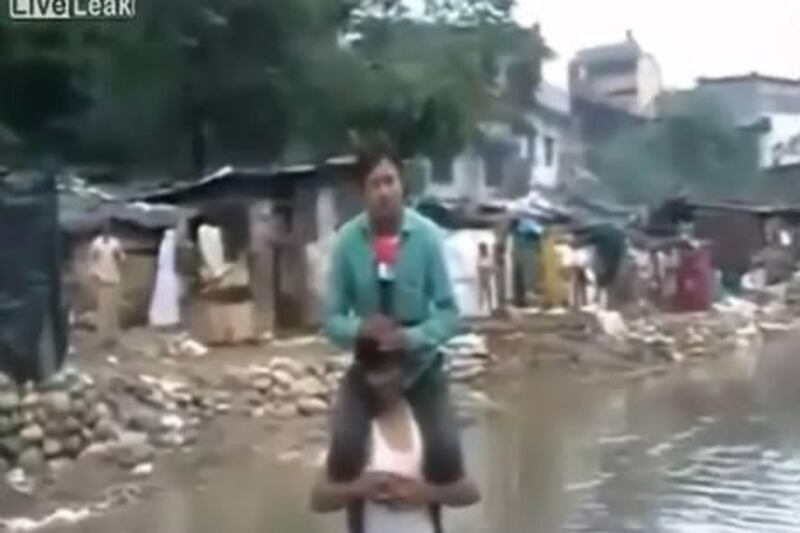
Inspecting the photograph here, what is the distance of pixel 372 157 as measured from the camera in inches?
233

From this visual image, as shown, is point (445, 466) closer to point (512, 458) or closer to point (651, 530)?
point (651, 530)

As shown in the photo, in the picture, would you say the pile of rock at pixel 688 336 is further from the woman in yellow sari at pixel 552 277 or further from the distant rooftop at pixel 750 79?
the distant rooftop at pixel 750 79

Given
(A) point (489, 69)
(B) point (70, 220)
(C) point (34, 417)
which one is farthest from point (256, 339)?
(A) point (489, 69)

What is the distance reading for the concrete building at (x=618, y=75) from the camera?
172 feet

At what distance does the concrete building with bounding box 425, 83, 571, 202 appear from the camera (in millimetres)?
38378

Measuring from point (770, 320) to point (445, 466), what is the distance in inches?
1019

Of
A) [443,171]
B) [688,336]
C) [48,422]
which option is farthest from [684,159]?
[48,422]

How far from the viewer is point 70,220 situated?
66.7ft

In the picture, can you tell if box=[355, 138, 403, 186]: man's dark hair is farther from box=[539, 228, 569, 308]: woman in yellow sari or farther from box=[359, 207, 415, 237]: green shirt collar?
box=[539, 228, 569, 308]: woman in yellow sari

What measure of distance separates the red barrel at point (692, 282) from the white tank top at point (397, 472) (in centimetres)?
2522

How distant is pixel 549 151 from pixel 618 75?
34.8 ft

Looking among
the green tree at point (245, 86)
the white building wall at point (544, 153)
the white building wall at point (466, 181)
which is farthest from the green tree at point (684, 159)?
the green tree at point (245, 86)

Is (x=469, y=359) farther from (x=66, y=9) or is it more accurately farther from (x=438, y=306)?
(x=438, y=306)

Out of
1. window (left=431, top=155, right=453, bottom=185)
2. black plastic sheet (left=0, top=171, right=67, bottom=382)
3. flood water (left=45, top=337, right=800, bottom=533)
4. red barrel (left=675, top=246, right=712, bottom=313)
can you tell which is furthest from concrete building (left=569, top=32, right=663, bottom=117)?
black plastic sheet (left=0, top=171, right=67, bottom=382)
